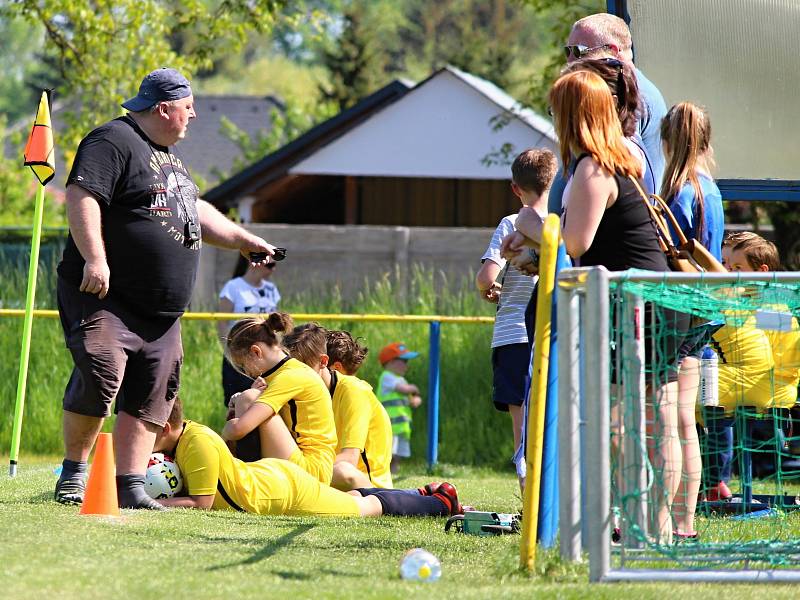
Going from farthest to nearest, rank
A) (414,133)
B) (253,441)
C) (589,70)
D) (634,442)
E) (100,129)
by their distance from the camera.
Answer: (414,133), (253,441), (100,129), (589,70), (634,442)

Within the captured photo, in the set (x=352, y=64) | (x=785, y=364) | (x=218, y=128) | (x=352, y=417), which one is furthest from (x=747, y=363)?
(x=218, y=128)

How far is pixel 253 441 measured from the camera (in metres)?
6.70

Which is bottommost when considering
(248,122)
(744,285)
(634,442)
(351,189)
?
(634,442)

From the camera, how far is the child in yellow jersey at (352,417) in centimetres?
716

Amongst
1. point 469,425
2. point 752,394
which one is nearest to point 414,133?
point 469,425

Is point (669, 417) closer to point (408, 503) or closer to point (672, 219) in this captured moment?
point (672, 219)

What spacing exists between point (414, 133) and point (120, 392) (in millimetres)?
25039

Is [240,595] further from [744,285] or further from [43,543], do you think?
[744,285]

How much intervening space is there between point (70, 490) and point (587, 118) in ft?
9.81

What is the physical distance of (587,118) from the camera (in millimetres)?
4656

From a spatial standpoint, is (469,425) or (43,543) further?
(469,425)

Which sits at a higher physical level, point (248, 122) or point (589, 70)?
point (248, 122)

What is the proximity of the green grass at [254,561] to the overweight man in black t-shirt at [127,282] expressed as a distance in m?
0.40

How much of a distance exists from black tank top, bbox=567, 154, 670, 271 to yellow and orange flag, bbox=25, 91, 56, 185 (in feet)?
13.8
